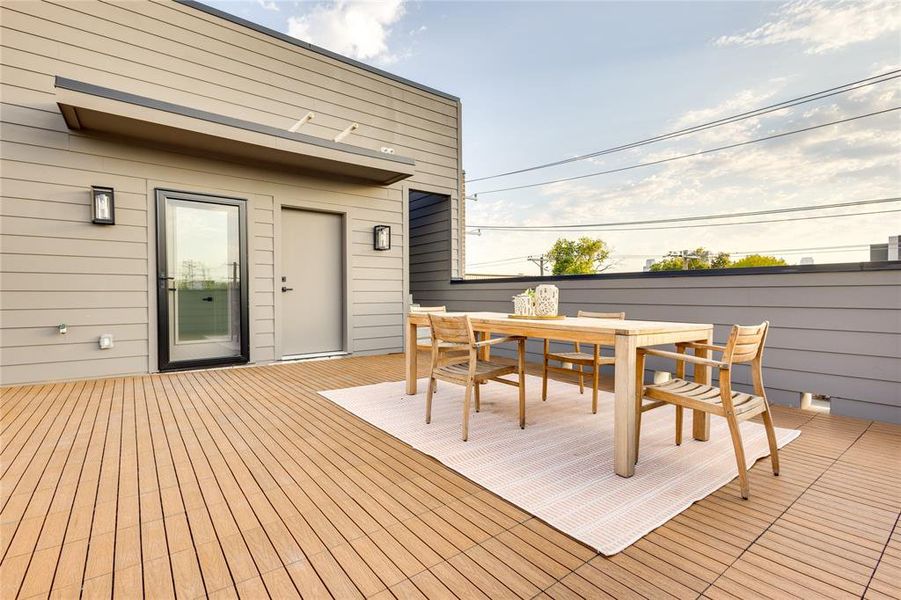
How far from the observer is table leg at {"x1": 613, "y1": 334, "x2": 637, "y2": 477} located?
79.1 inches

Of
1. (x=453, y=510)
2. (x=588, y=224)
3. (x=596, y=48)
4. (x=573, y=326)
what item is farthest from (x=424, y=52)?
(x=588, y=224)

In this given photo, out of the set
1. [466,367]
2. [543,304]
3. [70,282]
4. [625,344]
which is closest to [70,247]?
[70,282]

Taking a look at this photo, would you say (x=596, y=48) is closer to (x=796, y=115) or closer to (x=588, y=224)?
(x=796, y=115)

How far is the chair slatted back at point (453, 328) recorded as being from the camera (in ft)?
8.64

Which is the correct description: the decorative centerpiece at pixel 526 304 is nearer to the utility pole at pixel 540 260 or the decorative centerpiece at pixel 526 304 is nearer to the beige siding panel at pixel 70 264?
the beige siding panel at pixel 70 264

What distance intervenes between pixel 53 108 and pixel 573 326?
5.47 m

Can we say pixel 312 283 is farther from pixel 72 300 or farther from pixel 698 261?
pixel 698 261

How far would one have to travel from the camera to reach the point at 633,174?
1518cm

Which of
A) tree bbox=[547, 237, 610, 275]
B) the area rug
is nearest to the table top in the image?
the area rug

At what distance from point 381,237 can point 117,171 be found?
10.5 ft

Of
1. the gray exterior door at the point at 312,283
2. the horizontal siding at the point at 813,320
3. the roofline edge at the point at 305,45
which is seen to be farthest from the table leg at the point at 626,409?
the roofline edge at the point at 305,45

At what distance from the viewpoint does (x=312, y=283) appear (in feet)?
19.0

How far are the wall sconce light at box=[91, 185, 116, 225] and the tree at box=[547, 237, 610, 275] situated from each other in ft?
62.3

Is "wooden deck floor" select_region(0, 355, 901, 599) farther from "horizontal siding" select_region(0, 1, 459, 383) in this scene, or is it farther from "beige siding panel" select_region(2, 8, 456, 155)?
"beige siding panel" select_region(2, 8, 456, 155)
